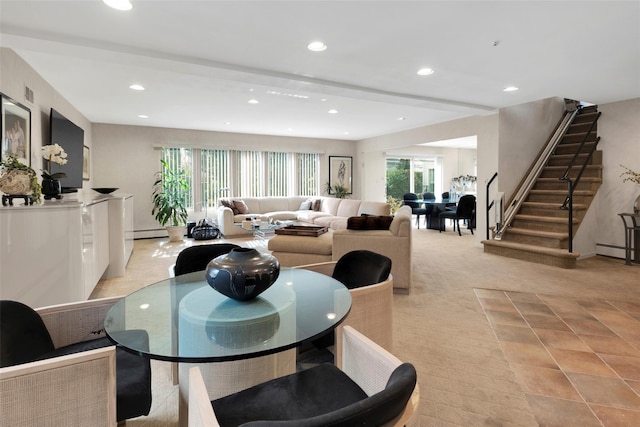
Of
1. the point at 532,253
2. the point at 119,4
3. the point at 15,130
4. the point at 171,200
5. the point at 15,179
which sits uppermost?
the point at 119,4

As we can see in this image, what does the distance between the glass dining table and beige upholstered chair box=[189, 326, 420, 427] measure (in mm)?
99

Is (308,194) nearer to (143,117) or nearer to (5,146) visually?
(143,117)

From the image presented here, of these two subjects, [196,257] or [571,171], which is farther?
[571,171]

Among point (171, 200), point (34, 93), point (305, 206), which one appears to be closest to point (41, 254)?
point (34, 93)

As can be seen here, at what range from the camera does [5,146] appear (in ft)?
9.45

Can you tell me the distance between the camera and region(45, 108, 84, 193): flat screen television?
163 inches

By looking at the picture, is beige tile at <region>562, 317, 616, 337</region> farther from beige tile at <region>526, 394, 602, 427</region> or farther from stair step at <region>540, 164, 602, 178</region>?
stair step at <region>540, 164, 602, 178</region>

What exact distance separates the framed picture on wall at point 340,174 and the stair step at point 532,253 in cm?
476

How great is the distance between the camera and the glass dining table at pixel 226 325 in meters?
1.15

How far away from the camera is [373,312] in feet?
5.67

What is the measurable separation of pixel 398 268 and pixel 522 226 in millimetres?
3417

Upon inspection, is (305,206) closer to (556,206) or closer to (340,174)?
(340,174)

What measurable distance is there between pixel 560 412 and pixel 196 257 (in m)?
2.33

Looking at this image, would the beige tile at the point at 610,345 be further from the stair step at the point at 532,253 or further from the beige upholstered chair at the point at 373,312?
the stair step at the point at 532,253
